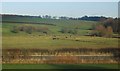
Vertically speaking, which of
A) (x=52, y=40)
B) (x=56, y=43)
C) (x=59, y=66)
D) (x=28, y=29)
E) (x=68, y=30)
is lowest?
(x=68, y=30)

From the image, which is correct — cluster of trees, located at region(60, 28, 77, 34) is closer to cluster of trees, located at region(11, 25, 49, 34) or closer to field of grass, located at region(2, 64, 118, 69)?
cluster of trees, located at region(11, 25, 49, 34)

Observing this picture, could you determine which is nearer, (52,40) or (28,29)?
(52,40)

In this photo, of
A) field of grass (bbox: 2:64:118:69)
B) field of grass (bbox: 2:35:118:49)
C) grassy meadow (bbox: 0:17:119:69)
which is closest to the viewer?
field of grass (bbox: 2:64:118:69)

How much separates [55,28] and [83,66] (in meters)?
41.0

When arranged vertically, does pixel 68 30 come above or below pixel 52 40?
below

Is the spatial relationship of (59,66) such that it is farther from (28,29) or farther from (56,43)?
(28,29)

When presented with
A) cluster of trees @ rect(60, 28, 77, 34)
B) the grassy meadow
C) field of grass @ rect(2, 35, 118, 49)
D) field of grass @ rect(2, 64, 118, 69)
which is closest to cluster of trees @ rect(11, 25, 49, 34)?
the grassy meadow

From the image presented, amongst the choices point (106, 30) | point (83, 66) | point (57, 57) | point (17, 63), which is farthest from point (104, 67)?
point (106, 30)

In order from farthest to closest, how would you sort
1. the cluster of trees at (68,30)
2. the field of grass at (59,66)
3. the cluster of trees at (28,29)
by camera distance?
the cluster of trees at (68,30) < the cluster of trees at (28,29) < the field of grass at (59,66)

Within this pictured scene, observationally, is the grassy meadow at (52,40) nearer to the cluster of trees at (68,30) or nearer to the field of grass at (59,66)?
the field of grass at (59,66)

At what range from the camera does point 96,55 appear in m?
27.6

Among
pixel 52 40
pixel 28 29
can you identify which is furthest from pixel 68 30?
pixel 52 40

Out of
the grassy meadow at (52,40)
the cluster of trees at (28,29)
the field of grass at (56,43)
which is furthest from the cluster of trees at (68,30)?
the field of grass at (56,43)

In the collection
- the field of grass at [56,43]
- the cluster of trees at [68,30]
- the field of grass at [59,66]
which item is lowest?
the cluster of trees at [68,30]
